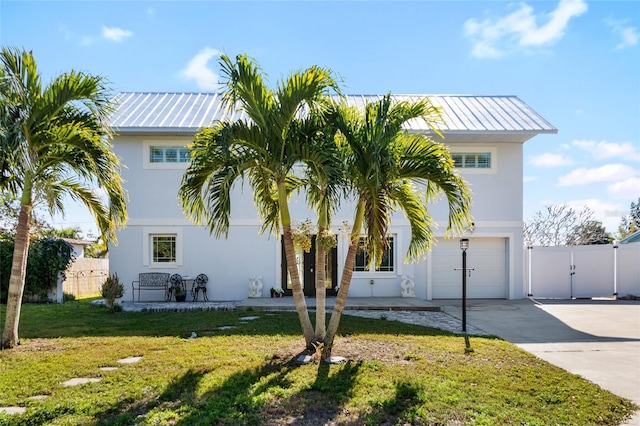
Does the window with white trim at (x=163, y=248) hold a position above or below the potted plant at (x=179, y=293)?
above

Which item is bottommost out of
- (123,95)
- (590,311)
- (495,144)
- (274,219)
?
(590,311)

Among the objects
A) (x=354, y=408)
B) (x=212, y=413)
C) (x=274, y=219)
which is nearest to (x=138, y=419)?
(x=212, y=413)

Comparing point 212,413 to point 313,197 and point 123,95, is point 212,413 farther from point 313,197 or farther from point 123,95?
point 123,95

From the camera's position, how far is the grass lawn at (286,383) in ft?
13.3

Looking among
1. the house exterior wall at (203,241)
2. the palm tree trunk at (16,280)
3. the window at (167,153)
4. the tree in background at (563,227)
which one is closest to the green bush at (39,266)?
the house exterior wall at (203,241)

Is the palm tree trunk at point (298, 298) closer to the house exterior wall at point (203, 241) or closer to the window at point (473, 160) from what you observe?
the house exterior wall at point (203, 241)

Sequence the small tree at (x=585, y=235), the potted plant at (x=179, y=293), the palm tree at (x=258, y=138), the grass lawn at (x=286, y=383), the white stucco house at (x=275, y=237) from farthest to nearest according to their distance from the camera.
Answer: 1. the small tree at (x=585, y=235)
2. the white stucco house at (x=275, y=237)
3. the potted plant at (x=179, y=293)
4. the palm tree at (x=258, y=138)
5. the grass lawn at (x=286, y=383)

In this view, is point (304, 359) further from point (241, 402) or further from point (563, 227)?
point (563, 227)

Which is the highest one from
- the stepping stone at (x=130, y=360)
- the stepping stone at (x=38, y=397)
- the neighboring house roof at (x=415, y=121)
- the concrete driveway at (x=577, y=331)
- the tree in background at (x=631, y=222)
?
the neighboring house roof at (x=415, y=121)

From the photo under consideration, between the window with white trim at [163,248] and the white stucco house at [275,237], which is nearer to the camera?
the white stucco house at [275,237]

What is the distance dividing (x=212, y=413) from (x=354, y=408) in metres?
1.35

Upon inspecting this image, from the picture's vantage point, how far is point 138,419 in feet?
12.8

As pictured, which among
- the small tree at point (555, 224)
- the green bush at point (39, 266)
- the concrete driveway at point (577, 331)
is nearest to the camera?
the concrete driveway at point (577, 331)

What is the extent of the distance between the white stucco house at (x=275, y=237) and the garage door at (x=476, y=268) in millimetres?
31
